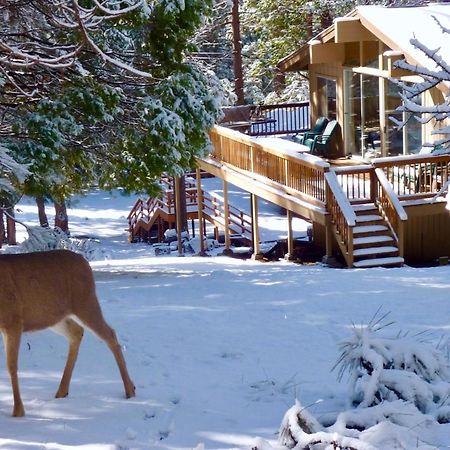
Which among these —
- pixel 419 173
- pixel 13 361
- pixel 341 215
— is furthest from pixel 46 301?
pixel 419 173

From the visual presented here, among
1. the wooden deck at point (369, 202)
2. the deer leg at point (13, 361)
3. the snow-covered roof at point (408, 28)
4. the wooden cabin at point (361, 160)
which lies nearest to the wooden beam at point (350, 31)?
the wooden cabin at point (361, 160)

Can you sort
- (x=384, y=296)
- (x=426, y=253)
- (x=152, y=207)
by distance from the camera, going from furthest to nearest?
(x=152, y=207) < (x=426, y=253) < (x=384, y=296)

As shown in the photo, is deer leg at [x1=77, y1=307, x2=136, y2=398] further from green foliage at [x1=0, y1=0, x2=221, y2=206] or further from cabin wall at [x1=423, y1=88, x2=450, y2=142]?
cabin wall at [x1=423, y1=88, x2=450, y2=142]

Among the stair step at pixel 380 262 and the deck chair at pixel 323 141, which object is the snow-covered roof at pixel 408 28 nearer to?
the deck chair at pixel 323 141

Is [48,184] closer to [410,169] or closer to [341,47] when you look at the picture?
[410,169]

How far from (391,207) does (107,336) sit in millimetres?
11587

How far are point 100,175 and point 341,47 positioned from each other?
1214 cm

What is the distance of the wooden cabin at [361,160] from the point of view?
55.8 feet

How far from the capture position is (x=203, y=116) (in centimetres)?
1255

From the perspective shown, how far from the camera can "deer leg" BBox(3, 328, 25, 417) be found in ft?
19.0

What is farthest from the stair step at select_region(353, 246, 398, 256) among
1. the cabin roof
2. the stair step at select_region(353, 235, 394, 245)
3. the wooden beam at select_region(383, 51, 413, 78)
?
the wooden beam at select_region(383, 51, 413, 78)

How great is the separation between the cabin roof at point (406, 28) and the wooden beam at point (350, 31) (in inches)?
2.4

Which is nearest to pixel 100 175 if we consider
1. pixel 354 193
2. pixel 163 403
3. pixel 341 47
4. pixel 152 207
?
pixel 354 193

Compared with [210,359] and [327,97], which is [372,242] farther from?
[327,97]
